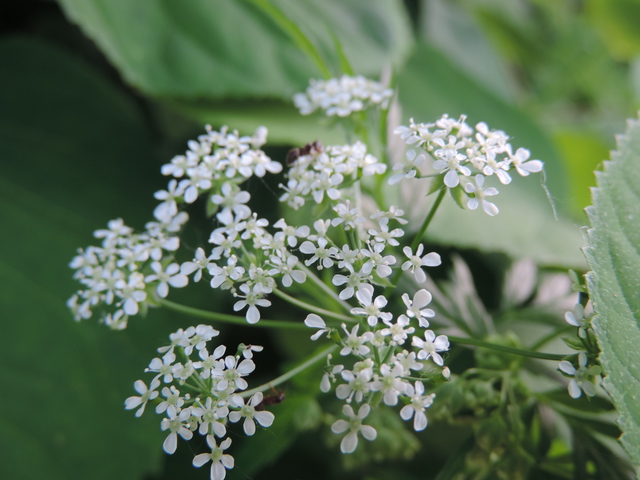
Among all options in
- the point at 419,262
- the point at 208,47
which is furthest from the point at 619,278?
the point at 208,47

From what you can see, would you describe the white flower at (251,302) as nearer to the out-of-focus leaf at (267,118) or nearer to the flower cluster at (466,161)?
the flower cluster at (466,161)

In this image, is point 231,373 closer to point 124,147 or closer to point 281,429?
point 281,429

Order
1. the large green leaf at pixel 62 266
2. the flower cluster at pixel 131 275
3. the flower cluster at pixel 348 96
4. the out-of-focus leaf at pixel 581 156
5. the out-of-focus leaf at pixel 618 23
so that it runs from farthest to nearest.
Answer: the out-of-focus leaf at pixel 618 23 → the out-of-focus leaf at pixel 581 156 → the large green leaf at pixel 62 266 → the flower cluster at pixel 348 96 → the flower cluster at pixel 131 275

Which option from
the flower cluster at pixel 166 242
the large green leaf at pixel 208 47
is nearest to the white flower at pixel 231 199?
the flower cluster at pixel 166 242

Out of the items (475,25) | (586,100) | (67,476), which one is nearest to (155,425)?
(67,476)

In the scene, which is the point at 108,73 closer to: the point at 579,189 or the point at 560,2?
the point at 579,189

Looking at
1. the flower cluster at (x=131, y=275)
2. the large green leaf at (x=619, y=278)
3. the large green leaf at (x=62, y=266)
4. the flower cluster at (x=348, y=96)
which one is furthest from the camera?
the large green leaf at (x=62, y=266)

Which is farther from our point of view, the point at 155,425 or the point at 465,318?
the point at 155,425
